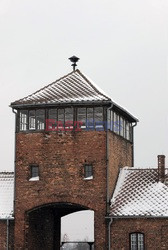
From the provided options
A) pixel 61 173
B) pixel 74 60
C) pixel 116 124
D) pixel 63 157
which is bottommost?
pixel 61 173

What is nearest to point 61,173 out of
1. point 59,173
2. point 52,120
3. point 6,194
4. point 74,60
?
point 59,173

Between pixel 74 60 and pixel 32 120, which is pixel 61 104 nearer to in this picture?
pixel 32 120

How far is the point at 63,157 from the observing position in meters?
37.5

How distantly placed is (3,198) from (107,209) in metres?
7.16

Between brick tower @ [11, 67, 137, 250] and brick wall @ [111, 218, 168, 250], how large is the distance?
2.04 feet

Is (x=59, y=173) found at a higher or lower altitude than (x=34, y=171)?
lower

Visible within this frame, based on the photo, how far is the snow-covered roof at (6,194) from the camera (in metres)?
38.2

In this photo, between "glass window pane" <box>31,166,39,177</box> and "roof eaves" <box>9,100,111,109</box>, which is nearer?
"roof eaves" <box>9,100,111,109</box>

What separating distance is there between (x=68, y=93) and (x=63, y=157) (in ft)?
13.0

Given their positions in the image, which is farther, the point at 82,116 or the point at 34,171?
the point at 34,171

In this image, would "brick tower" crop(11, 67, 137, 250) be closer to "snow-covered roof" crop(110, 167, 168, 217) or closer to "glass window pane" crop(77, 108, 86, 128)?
"glass window pane" crop(77, 108, 86, 128)

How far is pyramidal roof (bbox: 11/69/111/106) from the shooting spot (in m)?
37.7

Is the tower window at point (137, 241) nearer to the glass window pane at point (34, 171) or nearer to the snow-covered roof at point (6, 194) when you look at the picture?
the glass window pane at point (34, 171)

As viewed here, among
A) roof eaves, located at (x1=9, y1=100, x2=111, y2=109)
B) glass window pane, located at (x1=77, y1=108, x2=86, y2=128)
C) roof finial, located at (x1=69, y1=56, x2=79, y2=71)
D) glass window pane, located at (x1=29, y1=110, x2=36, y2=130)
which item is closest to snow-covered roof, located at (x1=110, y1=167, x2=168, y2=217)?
glass window pane, located at (x1=77, y1=108, x2=86, y2=128)
